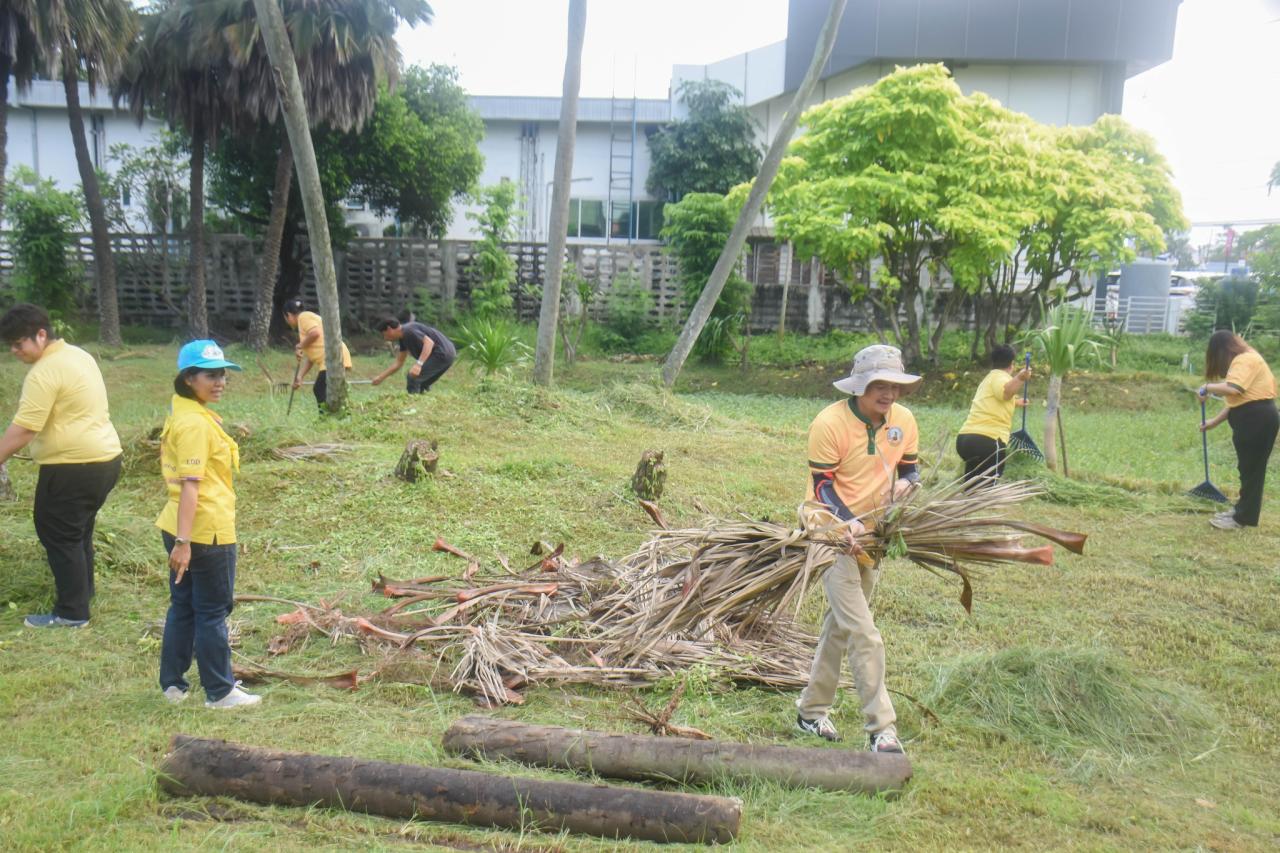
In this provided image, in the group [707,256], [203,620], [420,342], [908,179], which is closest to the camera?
[203,620]

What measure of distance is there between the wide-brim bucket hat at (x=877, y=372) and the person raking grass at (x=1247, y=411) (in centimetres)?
541

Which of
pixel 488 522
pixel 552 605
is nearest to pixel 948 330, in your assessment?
pixel 488 522

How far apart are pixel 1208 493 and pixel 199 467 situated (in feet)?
29.1

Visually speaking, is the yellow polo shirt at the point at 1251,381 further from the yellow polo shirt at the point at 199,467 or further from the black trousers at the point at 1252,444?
the yellow polo shirt at the point at 199,467

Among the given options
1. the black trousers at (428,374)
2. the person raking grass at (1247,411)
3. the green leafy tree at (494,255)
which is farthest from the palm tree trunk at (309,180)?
the green leafy tree at (494,255)

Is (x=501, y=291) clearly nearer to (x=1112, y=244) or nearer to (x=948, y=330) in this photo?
(x=948, y=330)

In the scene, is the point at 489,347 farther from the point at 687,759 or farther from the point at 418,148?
the point at 687,759

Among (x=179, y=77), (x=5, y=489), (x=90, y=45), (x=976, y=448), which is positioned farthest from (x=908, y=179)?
(x=5, y=489)

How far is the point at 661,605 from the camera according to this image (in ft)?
16.7

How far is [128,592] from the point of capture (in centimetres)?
622

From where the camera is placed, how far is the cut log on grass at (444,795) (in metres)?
3.49

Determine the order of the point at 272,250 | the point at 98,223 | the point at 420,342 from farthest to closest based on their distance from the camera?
the point at 272,250 → the point at 98,223 → the point at 420,342

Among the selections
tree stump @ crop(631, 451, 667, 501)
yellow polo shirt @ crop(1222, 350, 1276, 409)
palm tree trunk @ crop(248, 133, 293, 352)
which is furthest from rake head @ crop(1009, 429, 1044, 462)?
palm tree trunk @ crop(248, 133, 293, 352)

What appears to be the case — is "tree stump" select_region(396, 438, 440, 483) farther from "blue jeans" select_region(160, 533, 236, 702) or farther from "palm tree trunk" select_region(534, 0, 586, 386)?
"palm tree trunk" select_region(534, 0, 586, 386)
